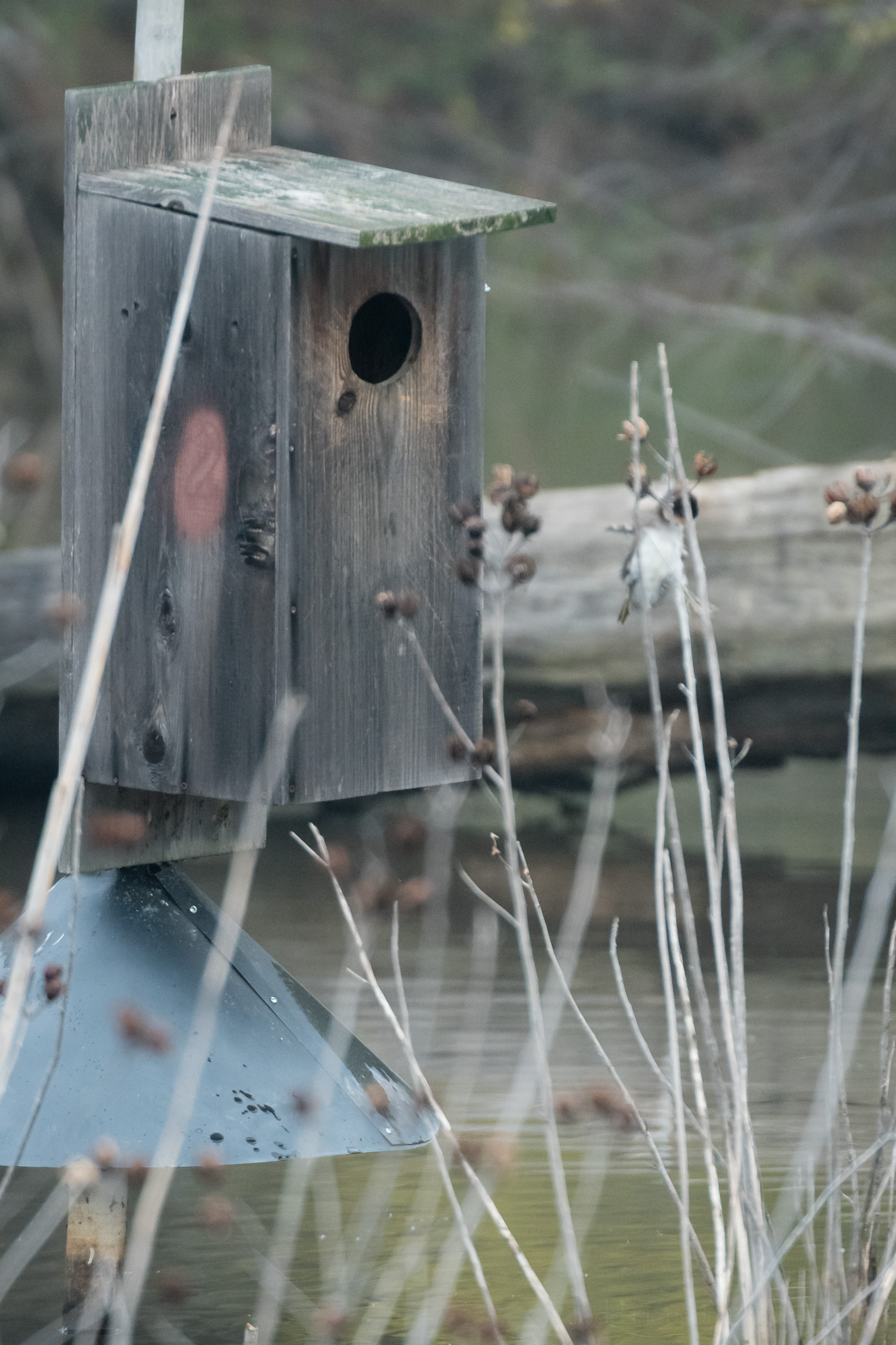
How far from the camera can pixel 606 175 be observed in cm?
1394

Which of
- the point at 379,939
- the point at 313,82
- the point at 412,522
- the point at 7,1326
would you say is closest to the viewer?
the point at 412,522

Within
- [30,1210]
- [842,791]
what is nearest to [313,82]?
[842,791]

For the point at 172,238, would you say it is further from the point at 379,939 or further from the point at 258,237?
the point at 379,939

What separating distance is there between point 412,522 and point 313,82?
19.3 metres

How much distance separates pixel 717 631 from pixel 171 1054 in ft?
10.9

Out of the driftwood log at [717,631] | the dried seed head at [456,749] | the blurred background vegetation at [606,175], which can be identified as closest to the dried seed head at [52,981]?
the dried seed head at [456,749]

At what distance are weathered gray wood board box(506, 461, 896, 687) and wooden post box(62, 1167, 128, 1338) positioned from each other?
3123mm

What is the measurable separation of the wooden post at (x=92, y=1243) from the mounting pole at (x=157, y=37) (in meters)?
1.64

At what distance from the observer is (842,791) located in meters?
6.95

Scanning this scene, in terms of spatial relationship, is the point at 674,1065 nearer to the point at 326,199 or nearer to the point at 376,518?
the point at 376,518

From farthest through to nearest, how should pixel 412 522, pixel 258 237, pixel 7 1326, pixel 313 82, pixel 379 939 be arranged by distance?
pixel 313 82
pixel 379 939
pixel 7 1326
pixel 412 522
pixel 258 237

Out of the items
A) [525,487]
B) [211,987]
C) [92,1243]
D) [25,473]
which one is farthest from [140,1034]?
[92,1243]

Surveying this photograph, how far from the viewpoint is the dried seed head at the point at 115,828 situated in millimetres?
3102

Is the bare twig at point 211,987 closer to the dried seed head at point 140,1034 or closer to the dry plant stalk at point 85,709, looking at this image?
the dried seed head at point 140,1034
